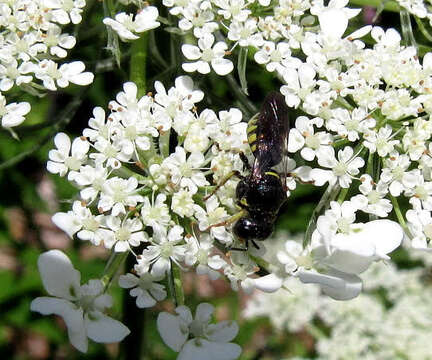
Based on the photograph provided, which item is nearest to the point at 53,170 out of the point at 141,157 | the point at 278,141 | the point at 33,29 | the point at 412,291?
the point at 141,157

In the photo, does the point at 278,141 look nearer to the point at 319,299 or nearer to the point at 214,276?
the point at 214,276

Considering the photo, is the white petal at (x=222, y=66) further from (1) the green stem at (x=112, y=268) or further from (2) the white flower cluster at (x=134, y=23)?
(1) the green stem at (x=112, y=268)

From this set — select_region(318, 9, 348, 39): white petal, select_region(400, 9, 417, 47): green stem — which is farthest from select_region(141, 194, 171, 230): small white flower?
select_region(400, 9, 417, 47): green stem

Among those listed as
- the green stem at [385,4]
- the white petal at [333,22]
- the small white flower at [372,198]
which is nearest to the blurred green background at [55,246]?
the green stem at [385,4]

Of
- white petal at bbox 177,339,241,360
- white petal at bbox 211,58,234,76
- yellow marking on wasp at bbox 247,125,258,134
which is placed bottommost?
white petal at bbox 177,339,241,360

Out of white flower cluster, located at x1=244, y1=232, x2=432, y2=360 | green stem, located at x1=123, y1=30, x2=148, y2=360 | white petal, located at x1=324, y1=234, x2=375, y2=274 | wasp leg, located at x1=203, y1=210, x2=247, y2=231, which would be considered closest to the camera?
white petal, located at x1=324, y1=234, x2=375, y2=274

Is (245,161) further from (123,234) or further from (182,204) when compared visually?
(123,234)

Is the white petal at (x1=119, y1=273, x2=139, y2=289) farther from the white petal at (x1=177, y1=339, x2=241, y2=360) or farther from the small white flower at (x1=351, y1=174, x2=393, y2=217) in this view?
the small white flower at (x1=351, y1=174, x2=393, y2=217)
